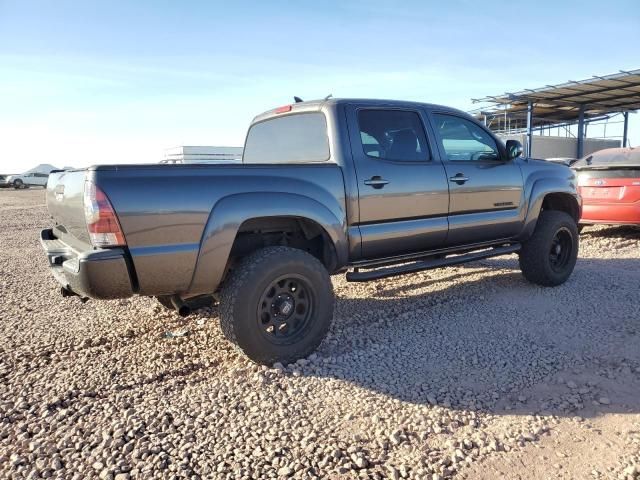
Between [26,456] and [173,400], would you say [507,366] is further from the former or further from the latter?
[26,456]

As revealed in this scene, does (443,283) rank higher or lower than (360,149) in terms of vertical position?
lower

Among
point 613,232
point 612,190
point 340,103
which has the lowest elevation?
point 613,232

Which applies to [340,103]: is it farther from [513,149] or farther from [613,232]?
[613,232]

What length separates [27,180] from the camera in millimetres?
40219

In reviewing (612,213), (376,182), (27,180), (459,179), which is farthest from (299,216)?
(27,180)

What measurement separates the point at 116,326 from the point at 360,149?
264cm

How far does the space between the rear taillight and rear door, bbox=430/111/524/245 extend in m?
2.90

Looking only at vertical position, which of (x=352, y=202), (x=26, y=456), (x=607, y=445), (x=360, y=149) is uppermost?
(x=360, y=149)

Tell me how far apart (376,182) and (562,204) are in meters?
3.13

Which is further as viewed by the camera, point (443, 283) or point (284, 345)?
point (443, 283)

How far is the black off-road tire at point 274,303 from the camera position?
3.31 metres

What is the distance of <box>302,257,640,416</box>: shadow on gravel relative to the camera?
313 centimetres

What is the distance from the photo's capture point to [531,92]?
70.1 feet

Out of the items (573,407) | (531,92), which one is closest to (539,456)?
(573,407)
